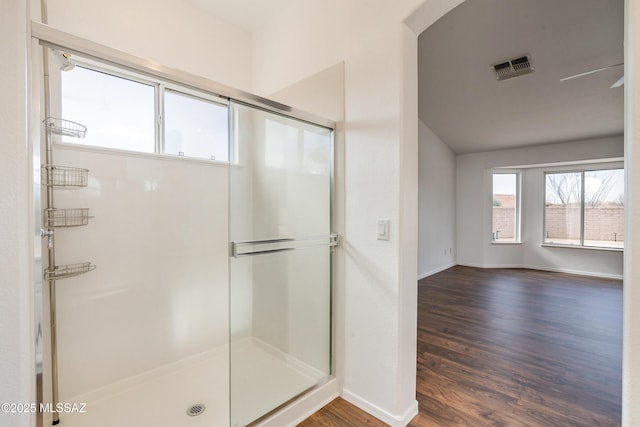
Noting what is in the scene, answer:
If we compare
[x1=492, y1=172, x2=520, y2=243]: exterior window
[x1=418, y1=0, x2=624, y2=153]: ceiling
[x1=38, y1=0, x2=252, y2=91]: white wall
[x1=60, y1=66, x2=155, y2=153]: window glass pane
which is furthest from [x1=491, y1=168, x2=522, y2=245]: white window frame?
[x1=60, y1=66, x2=155, y2=153]: window glass pane

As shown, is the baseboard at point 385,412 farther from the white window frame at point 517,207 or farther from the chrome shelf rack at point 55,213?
the white window frame at point 517,207

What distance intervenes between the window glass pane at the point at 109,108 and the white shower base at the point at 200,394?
1.67m

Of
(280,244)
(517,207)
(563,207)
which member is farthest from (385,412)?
(563,207)

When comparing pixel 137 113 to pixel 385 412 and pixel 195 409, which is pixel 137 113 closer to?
pixel 195 409

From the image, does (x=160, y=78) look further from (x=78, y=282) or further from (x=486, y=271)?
(x=486, y=271)

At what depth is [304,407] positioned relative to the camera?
1795mm

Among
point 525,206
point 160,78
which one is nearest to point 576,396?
point 160,78

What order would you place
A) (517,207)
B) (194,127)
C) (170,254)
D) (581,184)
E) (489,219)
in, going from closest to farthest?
(170,254) → (194,127) → (581,184) → (489,219) → (517,207)

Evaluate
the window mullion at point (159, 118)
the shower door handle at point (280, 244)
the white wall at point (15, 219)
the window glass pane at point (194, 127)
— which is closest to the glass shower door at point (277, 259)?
the shower door handle at point (280, 244)

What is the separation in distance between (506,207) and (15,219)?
7.76 metres

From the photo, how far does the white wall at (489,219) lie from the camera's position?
19.1 feet

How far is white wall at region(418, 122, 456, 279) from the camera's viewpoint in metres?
5.46

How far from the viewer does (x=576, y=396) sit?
6.57 ft

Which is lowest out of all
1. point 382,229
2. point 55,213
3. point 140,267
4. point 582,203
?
point 140,267
